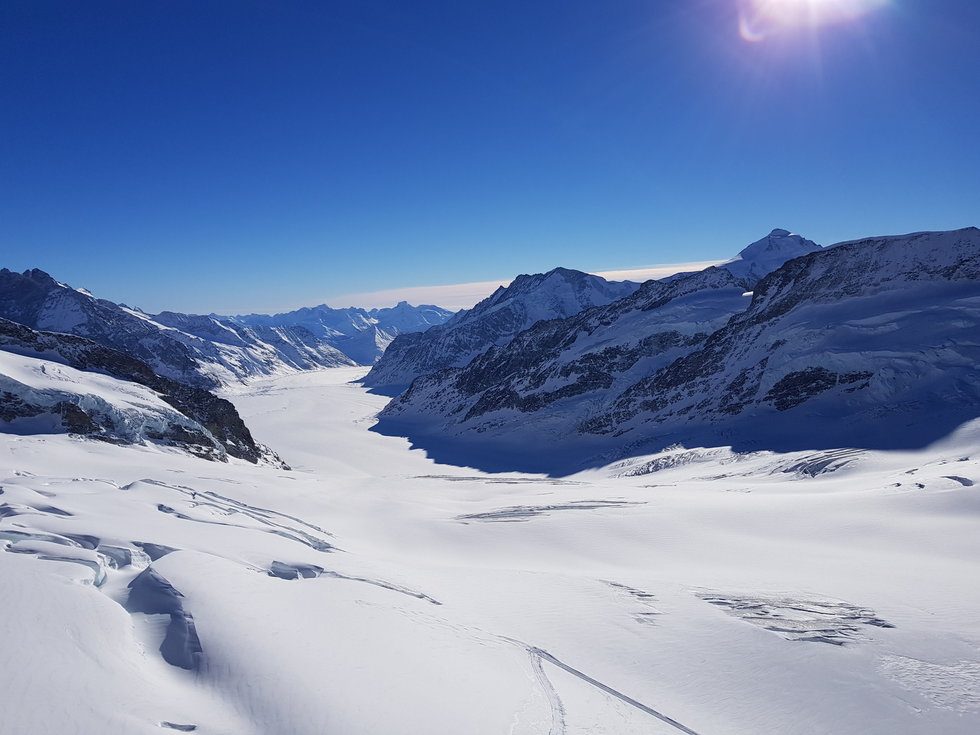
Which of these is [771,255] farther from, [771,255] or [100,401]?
[100,401]

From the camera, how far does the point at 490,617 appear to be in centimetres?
838

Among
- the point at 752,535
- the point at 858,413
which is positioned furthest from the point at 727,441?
the point at 752,535

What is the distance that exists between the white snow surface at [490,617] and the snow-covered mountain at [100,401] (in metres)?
11.2

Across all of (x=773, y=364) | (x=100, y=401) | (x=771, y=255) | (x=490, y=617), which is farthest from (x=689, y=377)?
(x=771, y=255)

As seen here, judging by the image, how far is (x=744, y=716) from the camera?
6.21 metres

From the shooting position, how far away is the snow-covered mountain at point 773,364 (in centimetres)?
3838

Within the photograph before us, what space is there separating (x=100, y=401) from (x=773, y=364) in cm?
5506

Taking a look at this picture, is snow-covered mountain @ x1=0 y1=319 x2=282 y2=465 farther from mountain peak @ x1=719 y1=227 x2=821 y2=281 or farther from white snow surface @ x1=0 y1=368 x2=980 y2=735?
mountain peak @ x1=719 y1=227 x2=821 y2=281

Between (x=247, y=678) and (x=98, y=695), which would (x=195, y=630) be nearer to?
(x=247, y=678)

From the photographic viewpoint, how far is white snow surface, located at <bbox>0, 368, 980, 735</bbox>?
16.8ft

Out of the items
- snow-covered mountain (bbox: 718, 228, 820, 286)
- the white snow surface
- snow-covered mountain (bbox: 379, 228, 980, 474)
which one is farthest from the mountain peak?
the white snow surface

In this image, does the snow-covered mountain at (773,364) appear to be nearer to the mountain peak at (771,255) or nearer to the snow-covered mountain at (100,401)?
the snow-covered mountain at (100,401)

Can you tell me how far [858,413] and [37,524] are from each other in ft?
156

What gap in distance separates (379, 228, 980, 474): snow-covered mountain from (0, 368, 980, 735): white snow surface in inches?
1041
